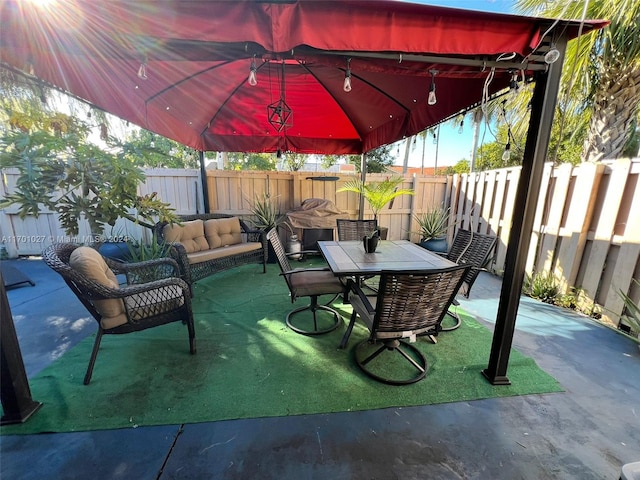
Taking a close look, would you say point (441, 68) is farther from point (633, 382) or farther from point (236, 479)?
point (633, 382)

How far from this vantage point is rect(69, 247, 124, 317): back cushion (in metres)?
1.84

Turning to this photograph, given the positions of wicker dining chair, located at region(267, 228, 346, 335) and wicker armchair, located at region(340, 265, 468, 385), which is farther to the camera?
wicker dining chair, located at region(267, 228, 346, 335)

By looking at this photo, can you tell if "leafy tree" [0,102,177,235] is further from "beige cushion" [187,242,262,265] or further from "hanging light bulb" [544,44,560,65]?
"hanging light bulb" [544,44,560,65]

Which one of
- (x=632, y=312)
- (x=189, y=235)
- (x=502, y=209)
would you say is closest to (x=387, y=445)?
(x=632, y=312)

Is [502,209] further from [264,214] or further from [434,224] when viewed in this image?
[264,214]

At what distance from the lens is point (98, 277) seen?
1887 millimetres

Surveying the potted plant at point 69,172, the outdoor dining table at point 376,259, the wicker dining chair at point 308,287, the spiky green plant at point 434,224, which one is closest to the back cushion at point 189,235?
the potted plant at point 69,172

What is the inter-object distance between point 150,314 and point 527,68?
3234 millimetres

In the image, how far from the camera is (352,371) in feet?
6.91

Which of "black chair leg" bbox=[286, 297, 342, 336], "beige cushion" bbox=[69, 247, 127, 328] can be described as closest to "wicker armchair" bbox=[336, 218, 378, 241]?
"black chair leg" bbox=[286, 297, 342, 336]

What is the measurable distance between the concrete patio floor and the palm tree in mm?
3287

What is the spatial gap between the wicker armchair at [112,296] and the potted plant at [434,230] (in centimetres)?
459

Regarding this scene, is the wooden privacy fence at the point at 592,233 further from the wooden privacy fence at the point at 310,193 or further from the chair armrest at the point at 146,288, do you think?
the chair armrest at the point at 146,288

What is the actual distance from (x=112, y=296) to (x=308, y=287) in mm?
1598
